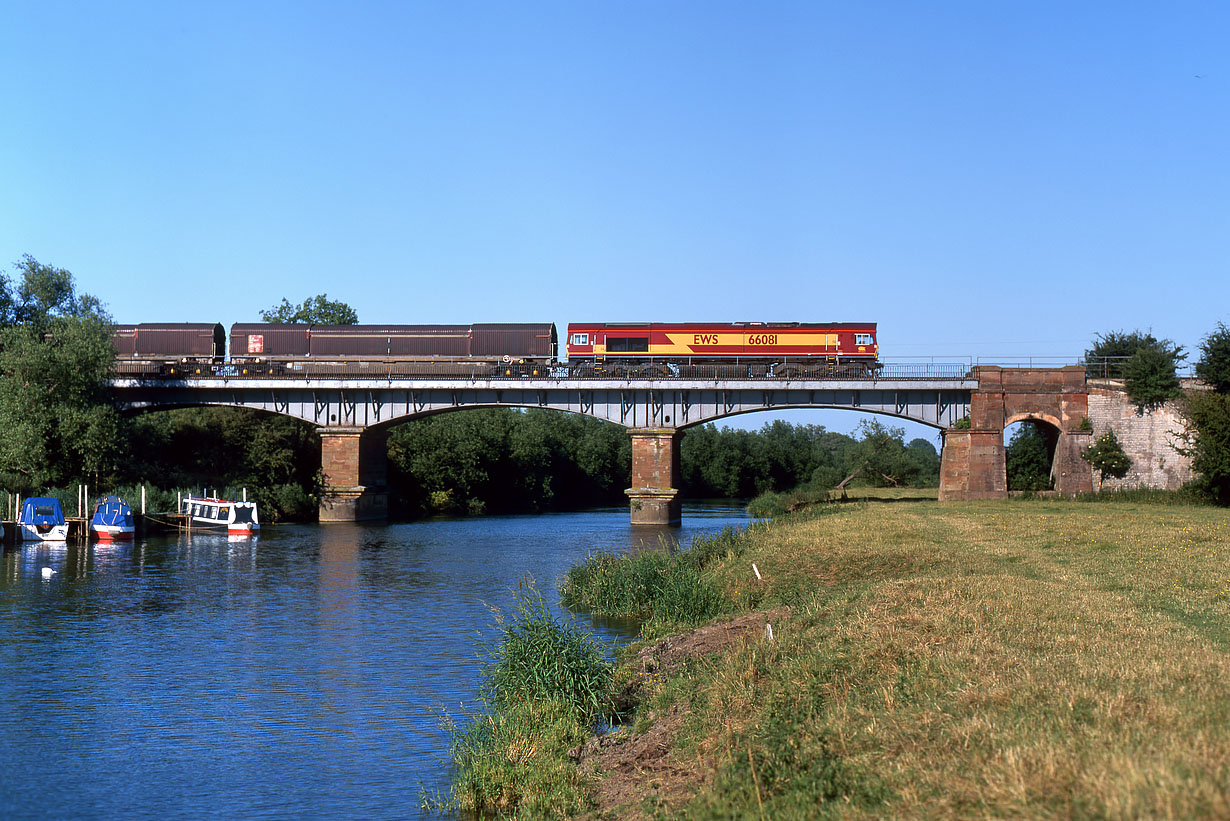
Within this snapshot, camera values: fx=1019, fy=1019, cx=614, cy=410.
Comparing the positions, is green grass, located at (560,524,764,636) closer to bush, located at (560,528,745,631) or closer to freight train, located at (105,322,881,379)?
bush, located at (560,528,745,631)

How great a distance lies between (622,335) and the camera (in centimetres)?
7125

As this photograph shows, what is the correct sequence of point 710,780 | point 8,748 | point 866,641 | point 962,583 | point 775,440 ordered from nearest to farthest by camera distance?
point 710,780, point 866,641, point 8,748, point 962,583, point 775,440

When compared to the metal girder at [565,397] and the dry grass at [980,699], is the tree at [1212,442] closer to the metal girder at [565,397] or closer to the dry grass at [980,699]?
the metal girder at [565,397]

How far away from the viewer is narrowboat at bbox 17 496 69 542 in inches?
2050

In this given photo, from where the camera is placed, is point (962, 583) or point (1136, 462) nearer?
point (962, 583)

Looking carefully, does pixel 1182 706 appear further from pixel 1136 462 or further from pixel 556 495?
pixel 556 495

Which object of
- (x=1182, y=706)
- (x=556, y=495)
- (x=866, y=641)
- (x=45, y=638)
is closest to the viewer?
(x=1182, y=706)

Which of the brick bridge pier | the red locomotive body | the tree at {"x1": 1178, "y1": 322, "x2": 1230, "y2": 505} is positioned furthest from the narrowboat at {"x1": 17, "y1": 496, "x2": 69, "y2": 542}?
the tree at {"x1": 1178, "y1": 322, "x2": 1230, "y2": 505}

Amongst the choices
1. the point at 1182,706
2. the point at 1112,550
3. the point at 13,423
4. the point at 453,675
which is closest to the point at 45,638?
the point at 453,675

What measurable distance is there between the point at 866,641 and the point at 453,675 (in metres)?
10.0

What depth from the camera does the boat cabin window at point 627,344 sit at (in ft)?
233

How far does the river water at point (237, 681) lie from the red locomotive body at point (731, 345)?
2782 cm

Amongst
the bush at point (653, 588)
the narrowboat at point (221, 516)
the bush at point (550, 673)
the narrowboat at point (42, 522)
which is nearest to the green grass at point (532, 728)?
the bush at point (550, 673)

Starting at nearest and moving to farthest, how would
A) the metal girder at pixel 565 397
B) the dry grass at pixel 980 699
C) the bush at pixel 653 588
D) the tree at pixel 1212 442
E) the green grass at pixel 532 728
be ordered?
the dry grass at pixel 980 699 < the green grass at pixel 532 728 < the bush at pixel 653 588 < the tree at pixel 1212 442 < the metal girder at pixel 565 397
